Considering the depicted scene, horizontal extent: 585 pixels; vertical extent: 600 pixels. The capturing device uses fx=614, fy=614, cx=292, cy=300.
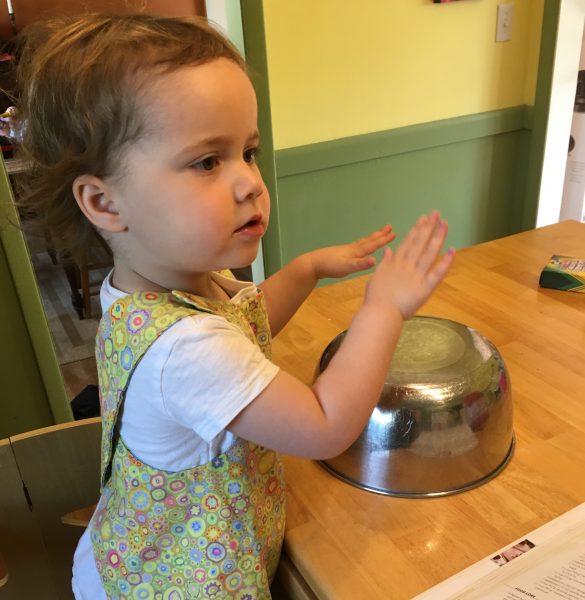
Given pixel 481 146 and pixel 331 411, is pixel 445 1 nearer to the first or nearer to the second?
pixel 481 146

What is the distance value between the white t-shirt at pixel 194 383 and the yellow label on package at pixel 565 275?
2.36 ft

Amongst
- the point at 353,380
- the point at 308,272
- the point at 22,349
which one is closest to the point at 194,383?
the point at 353,380

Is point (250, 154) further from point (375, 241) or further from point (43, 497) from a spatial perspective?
point (43, 497)

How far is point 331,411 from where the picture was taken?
59 cm

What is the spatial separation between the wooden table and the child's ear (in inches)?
14.6

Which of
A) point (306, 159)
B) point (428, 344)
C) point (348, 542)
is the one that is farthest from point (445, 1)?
point (348, 542)

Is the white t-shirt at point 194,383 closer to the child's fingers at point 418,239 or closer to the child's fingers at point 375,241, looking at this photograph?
the child's fingers at point 418,239

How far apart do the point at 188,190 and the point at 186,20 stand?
206mm

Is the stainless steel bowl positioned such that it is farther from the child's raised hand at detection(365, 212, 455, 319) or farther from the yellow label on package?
the yellow label on package

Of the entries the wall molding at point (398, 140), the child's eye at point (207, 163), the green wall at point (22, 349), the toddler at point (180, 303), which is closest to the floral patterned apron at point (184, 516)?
the toddler at point (180, 303)

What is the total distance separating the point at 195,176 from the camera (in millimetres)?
583

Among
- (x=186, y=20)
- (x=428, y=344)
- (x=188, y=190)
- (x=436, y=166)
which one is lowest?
(x=436, y=166)

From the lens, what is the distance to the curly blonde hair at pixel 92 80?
575 millimetres

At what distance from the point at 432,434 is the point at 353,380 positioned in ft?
0.52
